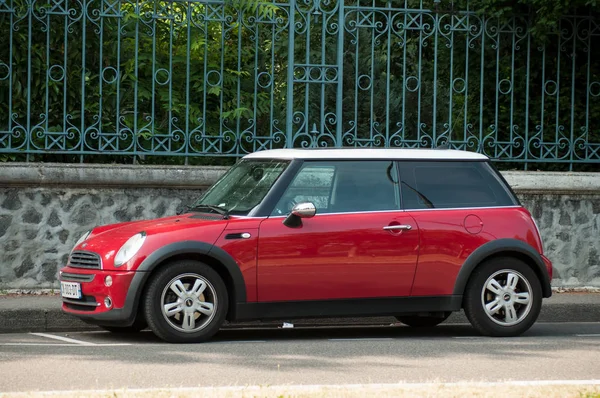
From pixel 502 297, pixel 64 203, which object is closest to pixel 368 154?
pixel 502 297

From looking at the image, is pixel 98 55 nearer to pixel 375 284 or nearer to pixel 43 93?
pixel 43 93

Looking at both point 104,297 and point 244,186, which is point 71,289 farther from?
point 244,186

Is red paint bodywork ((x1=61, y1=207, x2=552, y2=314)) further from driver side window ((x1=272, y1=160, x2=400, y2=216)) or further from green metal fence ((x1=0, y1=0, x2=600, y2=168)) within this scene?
green metal fence ((x1=0, y1=0, x2=600, y2=168))

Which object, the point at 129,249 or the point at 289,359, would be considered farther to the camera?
the point at 129,249

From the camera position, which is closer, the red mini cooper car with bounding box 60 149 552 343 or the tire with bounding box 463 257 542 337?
the red mini cooper car with bounding box 60 149 552 343

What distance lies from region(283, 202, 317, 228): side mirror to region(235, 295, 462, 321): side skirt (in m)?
0.63

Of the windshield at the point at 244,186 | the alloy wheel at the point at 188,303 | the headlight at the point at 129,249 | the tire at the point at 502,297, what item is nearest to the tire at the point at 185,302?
the alloy wheel at the point at 188,303

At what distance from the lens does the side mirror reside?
9438mm

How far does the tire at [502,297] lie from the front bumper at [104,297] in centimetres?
281

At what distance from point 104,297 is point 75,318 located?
1605 millimetres

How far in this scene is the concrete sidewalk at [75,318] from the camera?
10578mm

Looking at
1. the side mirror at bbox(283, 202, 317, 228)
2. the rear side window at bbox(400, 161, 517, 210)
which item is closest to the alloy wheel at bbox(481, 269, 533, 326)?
the rear side window at bbox(400, 161, 517, 210)

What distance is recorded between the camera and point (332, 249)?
9609mm

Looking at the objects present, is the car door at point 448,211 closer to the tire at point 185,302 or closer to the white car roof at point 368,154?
the white car roof at point 368,154
